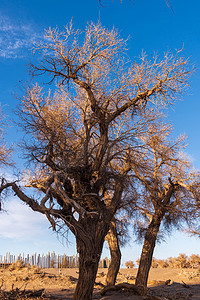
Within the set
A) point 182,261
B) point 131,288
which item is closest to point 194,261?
point 182,261

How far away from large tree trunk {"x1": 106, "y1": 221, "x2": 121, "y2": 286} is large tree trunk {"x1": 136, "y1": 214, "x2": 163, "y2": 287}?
4.54ft

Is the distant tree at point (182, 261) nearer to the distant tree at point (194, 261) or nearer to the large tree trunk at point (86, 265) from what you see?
the distant tree at point (194, 261)

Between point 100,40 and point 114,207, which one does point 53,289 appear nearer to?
point 114,207

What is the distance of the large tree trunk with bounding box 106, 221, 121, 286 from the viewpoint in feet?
51.1

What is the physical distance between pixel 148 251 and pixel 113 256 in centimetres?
207

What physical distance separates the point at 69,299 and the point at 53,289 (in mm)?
3450

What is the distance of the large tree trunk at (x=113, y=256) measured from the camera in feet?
51.1

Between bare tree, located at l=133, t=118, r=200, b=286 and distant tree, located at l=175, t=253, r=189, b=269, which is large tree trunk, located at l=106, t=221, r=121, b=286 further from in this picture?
distant tree, located at l=175, t=253, r=189, b=269

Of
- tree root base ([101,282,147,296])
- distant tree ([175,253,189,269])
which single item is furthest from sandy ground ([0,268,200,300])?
distant tree ([175,253,189,269])

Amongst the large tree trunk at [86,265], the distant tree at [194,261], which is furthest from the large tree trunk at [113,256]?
the distant tree at [194,261]

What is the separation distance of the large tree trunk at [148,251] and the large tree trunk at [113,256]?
1.38m

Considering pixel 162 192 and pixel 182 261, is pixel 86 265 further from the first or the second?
pixel 182 261

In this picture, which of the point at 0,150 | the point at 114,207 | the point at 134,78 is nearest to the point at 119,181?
the point at 114,207

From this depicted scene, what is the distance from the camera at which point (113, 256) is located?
15.9 m
